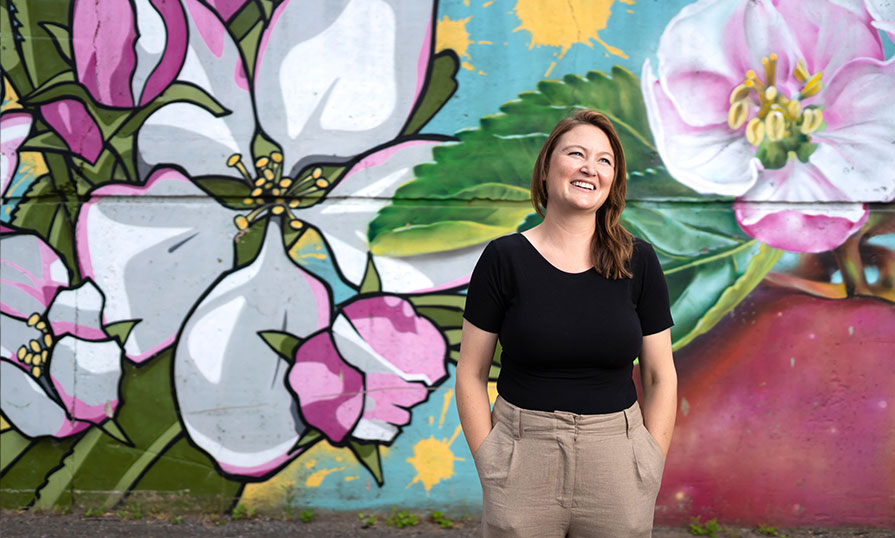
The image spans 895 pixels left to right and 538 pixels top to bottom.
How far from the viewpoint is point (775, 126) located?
3.86 metres

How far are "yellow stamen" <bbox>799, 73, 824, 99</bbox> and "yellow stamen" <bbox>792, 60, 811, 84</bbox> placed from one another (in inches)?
0.9

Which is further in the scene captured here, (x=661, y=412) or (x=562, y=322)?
(x=661, y=412)

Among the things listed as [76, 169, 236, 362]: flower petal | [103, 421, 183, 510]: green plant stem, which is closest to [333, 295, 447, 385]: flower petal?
[76, 169, 236, 362]: flower petal

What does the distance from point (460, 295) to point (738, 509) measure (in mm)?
1892

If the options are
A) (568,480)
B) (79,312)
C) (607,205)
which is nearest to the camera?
(568,480)

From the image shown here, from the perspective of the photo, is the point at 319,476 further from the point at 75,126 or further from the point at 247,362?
the point at 75,126

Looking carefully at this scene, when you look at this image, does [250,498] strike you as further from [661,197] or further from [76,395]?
[661,197]

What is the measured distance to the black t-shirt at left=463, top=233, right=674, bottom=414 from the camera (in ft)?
6.57

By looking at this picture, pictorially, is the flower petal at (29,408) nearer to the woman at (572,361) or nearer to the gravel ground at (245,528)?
the gravel ground at (245,528)

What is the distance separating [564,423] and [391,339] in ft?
6.71

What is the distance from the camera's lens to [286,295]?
3.96 m

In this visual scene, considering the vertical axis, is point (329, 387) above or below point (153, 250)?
below

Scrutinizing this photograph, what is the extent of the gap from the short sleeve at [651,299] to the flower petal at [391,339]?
74.9 inches

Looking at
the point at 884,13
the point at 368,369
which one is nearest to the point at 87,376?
the point at 368,369
